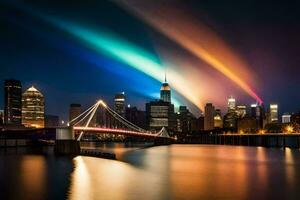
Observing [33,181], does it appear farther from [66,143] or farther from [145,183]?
[66,143]

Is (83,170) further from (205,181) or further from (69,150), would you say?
(69,150)

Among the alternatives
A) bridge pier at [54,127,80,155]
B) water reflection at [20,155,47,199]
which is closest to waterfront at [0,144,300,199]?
water reflection at [20,155,47,199]

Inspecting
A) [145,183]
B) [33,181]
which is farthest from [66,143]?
[145,183]

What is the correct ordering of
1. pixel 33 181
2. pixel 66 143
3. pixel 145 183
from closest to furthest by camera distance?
1. pixel 145 183
2. pixel 33 181
3. pixel 66 143

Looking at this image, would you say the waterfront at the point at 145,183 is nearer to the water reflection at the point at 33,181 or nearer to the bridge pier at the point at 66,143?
the water reflection at the point at 33,181

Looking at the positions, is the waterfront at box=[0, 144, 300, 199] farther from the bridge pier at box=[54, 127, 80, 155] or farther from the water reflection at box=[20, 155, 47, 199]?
the bridge pier at box=[54, 127, 80, 155]

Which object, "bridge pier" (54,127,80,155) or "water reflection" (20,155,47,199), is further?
"bridge pier" (54,127,80,155)

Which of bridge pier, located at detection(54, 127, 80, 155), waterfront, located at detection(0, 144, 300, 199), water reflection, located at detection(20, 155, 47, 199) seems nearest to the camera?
waterfront, located at detection(0, 144, 300, 199)

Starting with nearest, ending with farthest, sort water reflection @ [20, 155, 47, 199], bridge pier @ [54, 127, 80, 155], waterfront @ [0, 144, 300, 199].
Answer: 1. waterfront @ [0, 144, 300, 199]
2. water reflection @ [20, 155, 47, 199]
3. bridge pier @ [54, 127, 80, 155]

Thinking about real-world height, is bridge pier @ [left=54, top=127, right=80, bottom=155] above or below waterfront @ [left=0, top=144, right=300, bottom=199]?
above
